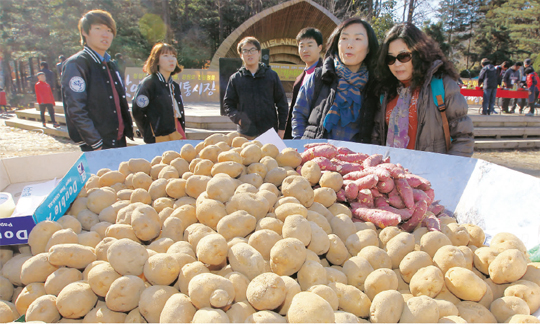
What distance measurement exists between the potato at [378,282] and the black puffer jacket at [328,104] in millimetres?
1720

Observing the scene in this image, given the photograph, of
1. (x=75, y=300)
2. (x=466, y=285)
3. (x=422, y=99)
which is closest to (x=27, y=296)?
(x=75, y=300)

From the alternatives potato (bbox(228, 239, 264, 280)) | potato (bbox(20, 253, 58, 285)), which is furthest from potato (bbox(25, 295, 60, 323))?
potato (bbox(228, 239, 264, 280))

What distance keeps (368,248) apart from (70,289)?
114 cm

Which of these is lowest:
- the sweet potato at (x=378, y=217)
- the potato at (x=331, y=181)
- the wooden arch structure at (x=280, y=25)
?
the sweet potato at (x=378, y=217)

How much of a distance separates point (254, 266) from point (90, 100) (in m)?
2.50

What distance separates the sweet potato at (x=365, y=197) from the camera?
1746 mm

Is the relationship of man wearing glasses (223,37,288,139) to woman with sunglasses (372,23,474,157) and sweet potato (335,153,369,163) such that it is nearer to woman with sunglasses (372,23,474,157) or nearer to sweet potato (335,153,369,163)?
woman with sunglasses (372,23,474,157)

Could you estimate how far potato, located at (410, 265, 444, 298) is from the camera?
1236 mm

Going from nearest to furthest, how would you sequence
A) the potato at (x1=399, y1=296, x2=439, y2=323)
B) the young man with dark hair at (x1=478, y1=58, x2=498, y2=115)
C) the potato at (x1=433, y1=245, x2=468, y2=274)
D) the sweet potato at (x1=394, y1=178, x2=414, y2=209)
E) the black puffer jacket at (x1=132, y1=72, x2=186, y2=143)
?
the potato at (x1=399, y1=296, x2=439, y2=323)
the potato at (x1=433, y1=245, x2=468, y2=274)
the sweet potato at (x1=394, y1=178, x2=414, y2=209)
the black puffer jacket at (x1=132, y1=72, x2=186, y2=143)
the young man with dark hair at (x1=478, y1=58, x2=498, y2=115)

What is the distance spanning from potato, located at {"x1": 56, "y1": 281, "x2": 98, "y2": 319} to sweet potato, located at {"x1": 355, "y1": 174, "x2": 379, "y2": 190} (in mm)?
1294

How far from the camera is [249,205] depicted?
1505 millimetres

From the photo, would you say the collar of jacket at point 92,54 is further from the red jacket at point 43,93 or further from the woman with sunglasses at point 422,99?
the red jacket at point 43,93

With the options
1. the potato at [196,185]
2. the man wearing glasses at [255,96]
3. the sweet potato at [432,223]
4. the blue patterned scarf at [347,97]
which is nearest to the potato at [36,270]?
the potato at [196,185]

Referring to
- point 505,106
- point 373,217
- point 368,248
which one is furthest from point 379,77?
point 505,106
